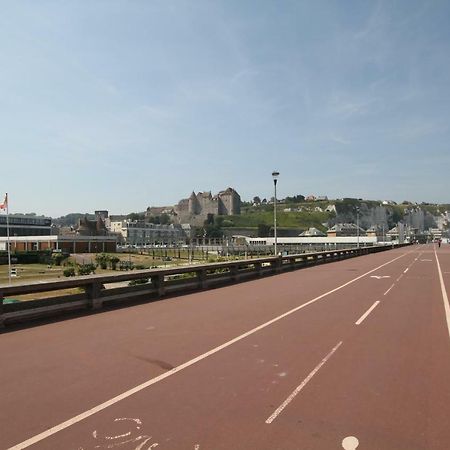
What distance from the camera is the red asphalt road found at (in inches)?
201

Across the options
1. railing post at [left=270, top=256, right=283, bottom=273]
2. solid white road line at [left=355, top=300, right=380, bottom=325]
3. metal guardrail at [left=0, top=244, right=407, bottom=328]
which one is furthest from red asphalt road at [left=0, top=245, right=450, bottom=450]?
railing post at [left=270, top=256, right=283, bottom=273]

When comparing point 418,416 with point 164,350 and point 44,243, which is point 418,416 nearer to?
point 164,350

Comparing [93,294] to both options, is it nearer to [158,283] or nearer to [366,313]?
[158,283]

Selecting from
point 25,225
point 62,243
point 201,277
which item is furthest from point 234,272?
point 25,225

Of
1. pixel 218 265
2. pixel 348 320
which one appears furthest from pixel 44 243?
pixel 348 320

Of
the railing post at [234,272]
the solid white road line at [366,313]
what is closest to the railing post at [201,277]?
the railing post at [234,272]

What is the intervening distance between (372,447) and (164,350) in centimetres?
473

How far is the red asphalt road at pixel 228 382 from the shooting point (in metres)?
5.09

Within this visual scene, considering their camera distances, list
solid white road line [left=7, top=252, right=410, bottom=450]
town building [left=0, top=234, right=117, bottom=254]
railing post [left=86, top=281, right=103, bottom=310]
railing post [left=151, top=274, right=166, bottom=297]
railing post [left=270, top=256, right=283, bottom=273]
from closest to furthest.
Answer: solid white road line [left=7, top=252, right=410, bottom=450] < railing post [left=86, top=281, right=103, bottom=310] < railing post [left=151, top=274, right=166, bottom=297] < railing post [left=270, top=256, right=283, bottom=273] < town building [left=0, top=234, right=117, bottom=254]

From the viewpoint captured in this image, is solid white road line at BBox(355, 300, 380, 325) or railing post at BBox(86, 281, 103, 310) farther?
railing post at BBox(86, 281, 103, 310)

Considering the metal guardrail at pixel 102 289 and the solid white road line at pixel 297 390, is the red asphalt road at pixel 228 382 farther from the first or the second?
the metal guardrail at pixel 102 289

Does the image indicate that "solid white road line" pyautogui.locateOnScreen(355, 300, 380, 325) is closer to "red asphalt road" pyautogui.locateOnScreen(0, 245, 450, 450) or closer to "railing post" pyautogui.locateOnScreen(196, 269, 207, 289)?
"red asphalt road" pyautogui.locateOnScreen(0, 245, 450, 450)

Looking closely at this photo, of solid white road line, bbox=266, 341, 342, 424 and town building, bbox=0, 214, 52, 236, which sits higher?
town building, bbox=0, 214, 52, 236

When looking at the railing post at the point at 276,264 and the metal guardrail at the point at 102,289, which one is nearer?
the metal guardrail at the point at 102,289
